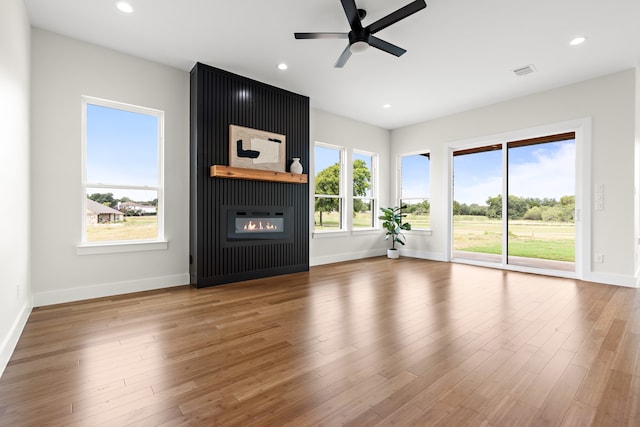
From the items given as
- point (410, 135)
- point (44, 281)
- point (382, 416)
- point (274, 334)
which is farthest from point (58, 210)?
point (410, 135)

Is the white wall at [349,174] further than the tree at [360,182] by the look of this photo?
No

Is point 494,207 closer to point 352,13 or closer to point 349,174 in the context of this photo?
point 349,174

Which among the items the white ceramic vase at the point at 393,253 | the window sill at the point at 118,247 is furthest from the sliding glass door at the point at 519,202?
the window sill at the point at 118,247

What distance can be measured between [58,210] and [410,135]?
6.44 metres

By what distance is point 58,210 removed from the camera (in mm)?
3451

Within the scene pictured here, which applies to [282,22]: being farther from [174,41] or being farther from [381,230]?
[381,230]

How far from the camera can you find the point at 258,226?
484 centimetres

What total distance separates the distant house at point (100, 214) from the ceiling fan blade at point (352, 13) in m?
3.52

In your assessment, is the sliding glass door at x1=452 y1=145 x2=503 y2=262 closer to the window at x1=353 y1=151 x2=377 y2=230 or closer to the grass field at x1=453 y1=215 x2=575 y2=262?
the grass field at x1=453 y1=215 x2=575 y2=262

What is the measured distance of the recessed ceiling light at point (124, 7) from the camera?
9.64 ft

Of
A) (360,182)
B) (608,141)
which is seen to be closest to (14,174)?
(360,182)

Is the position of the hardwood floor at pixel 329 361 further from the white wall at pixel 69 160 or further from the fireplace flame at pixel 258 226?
the fireplace flame at pixel 258 226

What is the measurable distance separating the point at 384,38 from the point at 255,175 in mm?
2448

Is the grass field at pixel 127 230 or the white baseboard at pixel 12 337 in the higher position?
the grass field at pixel 127 230
